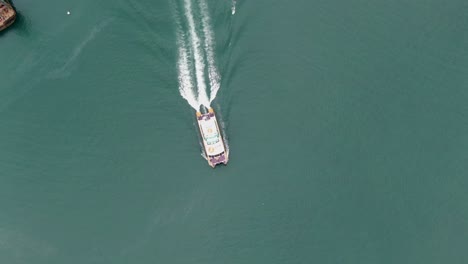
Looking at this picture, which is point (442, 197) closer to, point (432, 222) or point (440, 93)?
point (432, 222)

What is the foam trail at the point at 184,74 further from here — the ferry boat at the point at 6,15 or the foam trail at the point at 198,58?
the ferry boat at the point at 6,15

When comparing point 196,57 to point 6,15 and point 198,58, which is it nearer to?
point 198,58

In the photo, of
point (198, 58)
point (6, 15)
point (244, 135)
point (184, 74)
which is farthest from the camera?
point (6, 15)

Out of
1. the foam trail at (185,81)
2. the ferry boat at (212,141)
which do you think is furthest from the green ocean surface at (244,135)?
the ferry boat at (212,141)

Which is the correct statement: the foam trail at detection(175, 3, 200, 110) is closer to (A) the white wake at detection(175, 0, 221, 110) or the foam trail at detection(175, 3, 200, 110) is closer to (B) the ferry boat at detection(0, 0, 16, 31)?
(A) the white wake at detection(175, 0, 221, 110)

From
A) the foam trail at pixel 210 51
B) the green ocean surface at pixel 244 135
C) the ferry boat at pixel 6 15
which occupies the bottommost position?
the green ocean surface at pixel 244 135

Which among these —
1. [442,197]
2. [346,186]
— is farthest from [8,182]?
[442,197]

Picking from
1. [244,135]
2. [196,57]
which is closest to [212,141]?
[244,135]
